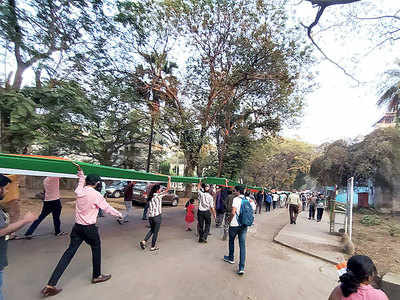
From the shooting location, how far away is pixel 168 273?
4148 millimetres

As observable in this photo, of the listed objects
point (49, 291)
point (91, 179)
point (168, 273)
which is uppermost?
point (91, 179)

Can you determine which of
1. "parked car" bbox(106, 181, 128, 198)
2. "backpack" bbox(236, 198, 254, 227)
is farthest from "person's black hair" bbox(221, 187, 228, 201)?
"parked car" bbox(106, 181, 128, 198)

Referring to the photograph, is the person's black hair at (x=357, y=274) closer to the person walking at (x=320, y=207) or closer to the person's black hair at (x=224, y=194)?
the person's black hair at (x=224, y=194)

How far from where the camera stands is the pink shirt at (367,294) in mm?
1792

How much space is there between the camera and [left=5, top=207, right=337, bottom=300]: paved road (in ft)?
11.2

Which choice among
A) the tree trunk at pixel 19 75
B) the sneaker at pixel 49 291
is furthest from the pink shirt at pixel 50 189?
the tree trunk at pixel 19 75

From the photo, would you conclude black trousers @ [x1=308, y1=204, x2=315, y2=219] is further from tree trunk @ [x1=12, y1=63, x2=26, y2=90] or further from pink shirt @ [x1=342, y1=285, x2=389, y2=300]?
tree trunk @ [x1=12, y1=63, x2=26, y2=90]

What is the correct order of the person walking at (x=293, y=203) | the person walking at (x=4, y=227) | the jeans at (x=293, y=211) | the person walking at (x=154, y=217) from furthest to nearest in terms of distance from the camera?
1. the jeans at (x=293, y=211)
2. the person walking at (x=293, y=203)
3. the person walking at (x=154, y=217)
4. the person walking at (x=4, y=227)

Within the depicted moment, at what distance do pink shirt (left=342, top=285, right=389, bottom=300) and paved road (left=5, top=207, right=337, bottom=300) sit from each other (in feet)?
6.95

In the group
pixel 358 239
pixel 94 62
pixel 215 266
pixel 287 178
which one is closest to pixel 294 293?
pixel 215 266

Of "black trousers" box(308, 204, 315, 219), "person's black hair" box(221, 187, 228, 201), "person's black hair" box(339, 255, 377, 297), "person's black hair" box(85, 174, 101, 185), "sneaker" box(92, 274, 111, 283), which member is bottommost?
"black trousers" box(308, 204, 315, 219)

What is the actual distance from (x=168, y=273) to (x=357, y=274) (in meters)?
3.29

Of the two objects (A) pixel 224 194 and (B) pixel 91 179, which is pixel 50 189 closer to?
(B) pixel 91 179

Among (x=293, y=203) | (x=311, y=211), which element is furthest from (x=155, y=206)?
(x=311, y=211)
